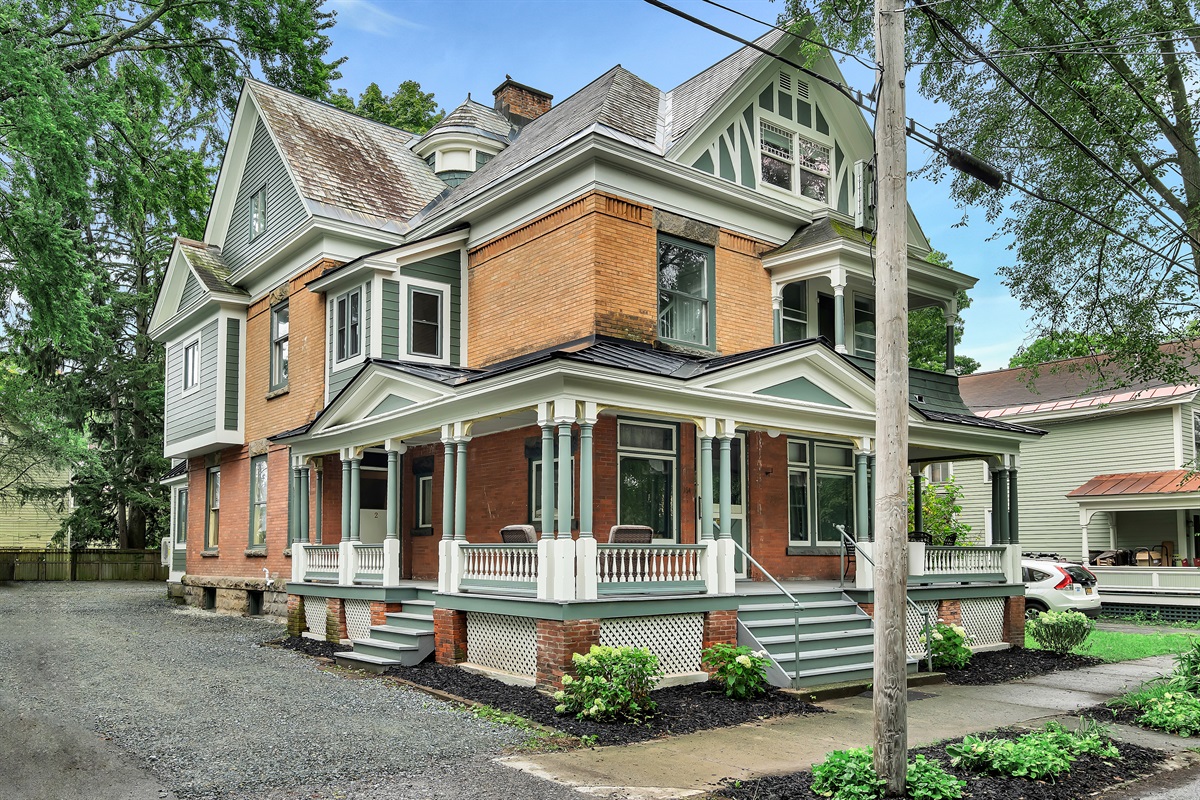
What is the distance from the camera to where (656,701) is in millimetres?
10883

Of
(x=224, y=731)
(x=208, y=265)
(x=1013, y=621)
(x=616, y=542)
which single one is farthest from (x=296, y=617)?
(x=1013, y=621)

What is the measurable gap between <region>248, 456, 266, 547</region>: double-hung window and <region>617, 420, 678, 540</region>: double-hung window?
9.30 m

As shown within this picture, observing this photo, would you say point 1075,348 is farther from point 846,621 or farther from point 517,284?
point 517,284

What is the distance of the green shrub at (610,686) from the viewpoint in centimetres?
988

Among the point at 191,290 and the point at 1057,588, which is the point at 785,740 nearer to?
the point at 1057,588

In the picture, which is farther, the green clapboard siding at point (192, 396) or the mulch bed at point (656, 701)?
the green clapboard siding at point (192, 396)

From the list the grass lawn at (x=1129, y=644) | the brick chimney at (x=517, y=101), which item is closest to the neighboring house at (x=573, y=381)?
the grass lawn at (x=1129, y=644)

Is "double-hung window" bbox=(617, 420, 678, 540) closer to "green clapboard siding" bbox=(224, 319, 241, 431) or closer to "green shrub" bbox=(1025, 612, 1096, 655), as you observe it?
"green shrub" bbox=(1025, 612, 1096, 655)

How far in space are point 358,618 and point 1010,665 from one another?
10.1 meters

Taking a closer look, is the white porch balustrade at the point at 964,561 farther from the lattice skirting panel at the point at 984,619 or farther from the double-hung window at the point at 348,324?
the double-hung window at the point at 348,324

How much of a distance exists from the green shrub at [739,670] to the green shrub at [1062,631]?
6590 millimetres

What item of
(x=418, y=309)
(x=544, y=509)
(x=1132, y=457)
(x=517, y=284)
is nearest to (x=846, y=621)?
(x=544, y=509)

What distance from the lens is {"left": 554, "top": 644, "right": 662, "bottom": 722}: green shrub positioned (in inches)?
389

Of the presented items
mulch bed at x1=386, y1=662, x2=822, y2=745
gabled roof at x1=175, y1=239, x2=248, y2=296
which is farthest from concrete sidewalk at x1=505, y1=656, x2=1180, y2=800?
gabled roof at x1=175, y1=239, x2=248, y2=296
